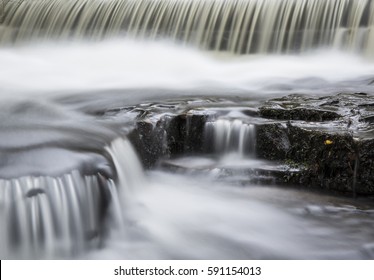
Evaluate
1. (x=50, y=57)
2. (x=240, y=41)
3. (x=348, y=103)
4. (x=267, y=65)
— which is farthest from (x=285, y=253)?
(x=50, y=57)

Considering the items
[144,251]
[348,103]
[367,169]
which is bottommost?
[144,251]

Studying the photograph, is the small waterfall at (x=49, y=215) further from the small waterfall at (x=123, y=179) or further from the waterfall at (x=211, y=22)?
the waterfall at (x=211, y=22)

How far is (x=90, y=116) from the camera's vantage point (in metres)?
4.75

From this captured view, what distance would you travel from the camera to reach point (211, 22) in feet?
28.5

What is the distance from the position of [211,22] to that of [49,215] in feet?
21.2

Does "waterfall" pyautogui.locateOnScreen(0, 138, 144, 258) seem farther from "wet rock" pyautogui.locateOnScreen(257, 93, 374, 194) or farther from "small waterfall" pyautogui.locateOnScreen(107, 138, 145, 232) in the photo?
"wet rock" pyautogui.locateOnScreen(257, 93, 374, 194)

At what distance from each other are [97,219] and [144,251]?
404 mm

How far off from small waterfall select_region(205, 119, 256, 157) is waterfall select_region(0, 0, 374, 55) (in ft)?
13.6

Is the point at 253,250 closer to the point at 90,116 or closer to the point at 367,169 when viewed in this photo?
the point at 367,169

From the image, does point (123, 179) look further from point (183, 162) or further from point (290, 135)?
point (290, 135)

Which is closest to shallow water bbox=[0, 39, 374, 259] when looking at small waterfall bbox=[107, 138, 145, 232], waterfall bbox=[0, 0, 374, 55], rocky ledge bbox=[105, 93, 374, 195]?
small waterfall bbox=[107, 138, 145, 232]

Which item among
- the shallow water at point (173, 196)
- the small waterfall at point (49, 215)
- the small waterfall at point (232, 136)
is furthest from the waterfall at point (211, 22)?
the small waterfall at point (49, 215)

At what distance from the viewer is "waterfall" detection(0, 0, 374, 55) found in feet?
25.3

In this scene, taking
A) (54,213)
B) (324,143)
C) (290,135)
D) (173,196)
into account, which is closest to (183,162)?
(173,196)
